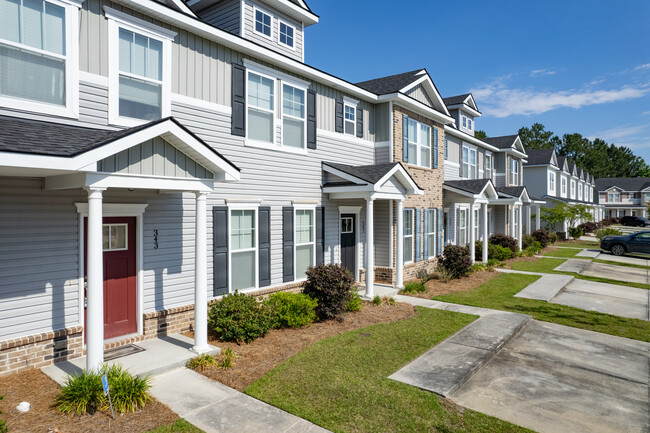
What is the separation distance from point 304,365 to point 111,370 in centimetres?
315

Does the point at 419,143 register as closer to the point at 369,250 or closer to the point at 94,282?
the point at 369,250

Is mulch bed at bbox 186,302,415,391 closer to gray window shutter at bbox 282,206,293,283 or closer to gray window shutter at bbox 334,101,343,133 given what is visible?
gray window shutter at bbox 282,206,293,283

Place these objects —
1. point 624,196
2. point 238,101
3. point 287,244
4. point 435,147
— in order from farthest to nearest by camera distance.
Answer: point 624,196 < point 435,147 < point 287,244 < point 238,101

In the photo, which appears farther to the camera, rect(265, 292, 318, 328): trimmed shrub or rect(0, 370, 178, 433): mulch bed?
rect(265, 292, 318, 328): trimmed shrub

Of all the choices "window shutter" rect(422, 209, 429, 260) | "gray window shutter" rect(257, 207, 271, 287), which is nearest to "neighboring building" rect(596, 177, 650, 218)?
"window shutter" rect(422, 209, 429, 260)

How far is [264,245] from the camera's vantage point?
10.3m

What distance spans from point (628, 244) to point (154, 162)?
2885cm

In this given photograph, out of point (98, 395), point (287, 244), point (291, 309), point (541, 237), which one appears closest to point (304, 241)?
point (287, 244)

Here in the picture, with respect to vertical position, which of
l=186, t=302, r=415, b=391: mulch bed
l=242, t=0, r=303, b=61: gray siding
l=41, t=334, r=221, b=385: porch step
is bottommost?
l=186, t=302, r=415, b=391: mulch bed

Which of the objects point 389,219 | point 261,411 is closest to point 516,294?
point 389,219

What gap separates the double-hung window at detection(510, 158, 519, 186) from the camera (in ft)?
99.8

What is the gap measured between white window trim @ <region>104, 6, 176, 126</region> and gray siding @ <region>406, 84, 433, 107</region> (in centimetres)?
981

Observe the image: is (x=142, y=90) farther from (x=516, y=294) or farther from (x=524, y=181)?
(x=524, y=181)

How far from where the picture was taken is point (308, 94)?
11.8m
